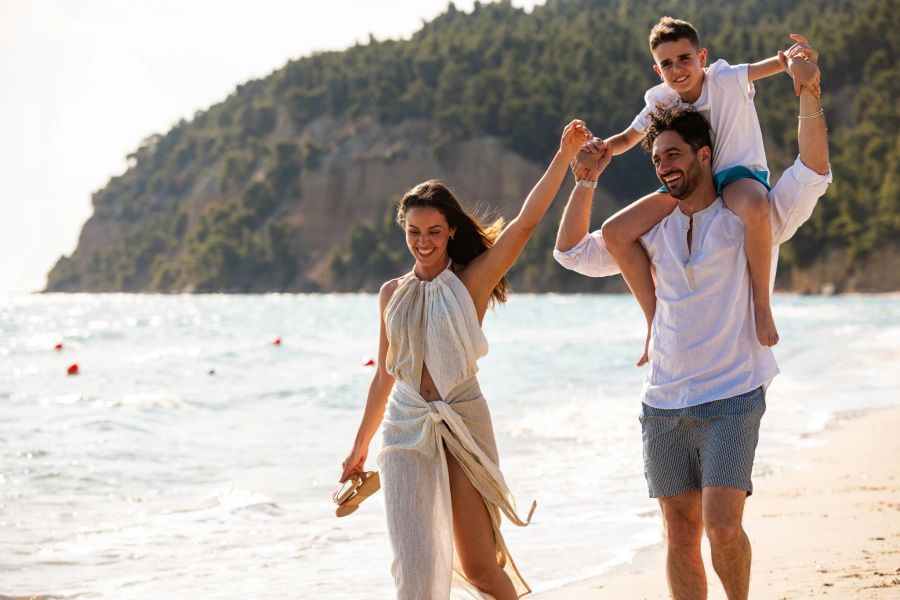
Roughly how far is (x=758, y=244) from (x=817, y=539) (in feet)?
10.9

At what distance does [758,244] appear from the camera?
3904 millimetres

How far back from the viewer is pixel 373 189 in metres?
111

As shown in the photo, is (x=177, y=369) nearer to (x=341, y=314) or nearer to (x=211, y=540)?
(x=211, y=540)

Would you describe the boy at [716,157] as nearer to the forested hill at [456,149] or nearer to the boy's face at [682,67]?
the boy's face at [682,67]

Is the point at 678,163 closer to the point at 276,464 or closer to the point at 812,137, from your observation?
the point at 812,137

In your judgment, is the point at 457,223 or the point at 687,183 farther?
the point at 457,223

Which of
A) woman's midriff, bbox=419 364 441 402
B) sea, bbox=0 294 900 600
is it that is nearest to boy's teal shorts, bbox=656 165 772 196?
woman's midriff, bbox=419 364 441 402

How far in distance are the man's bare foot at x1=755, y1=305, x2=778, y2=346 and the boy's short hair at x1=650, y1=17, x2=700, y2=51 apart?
1105mm

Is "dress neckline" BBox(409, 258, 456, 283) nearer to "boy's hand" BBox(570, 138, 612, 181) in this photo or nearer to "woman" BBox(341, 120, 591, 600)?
"woman" BBox(341, 120, 591, 600)

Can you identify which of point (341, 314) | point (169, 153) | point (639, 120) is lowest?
point (341, 314)

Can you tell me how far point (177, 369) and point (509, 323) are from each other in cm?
2369

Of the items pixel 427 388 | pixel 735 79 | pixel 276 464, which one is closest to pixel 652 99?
pixel 735 79

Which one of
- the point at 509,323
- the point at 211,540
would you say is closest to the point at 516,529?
the point at 211,540

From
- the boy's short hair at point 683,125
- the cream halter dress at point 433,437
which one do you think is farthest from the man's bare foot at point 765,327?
the cream halter dress at point 433,437
